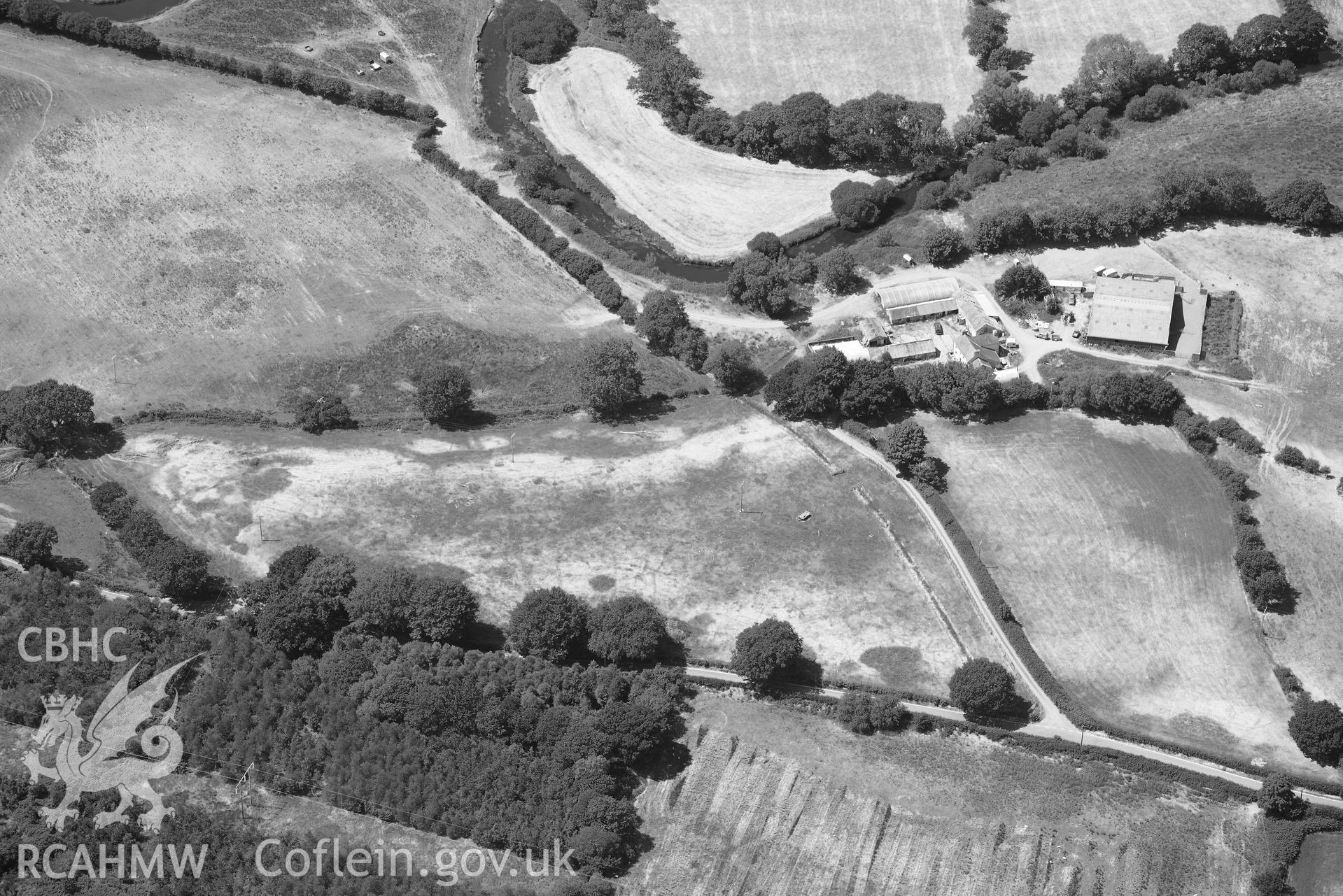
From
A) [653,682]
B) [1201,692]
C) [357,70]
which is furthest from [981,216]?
[357,70]

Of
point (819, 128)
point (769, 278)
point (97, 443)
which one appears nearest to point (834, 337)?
point (769, 278)

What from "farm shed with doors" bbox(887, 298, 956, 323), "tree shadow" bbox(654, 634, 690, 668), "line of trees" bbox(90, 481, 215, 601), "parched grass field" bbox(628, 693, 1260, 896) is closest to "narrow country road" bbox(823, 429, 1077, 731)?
"parched grass field" bbox(628, 693, 1260, 896)

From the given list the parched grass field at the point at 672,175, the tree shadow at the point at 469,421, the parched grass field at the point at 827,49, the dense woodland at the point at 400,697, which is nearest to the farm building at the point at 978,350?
the parched grass field at the point at 672,175

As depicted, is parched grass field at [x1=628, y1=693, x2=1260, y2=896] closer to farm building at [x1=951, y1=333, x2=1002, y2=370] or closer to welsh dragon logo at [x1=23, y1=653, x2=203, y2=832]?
welsh dragon logo at [x1=23, y1=653, x2=203, y2=832]

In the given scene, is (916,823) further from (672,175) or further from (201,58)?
(201,58)

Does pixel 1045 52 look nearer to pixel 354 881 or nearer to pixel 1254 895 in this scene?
pixel 1254 895

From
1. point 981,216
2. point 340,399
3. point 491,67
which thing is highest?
point 491,67
